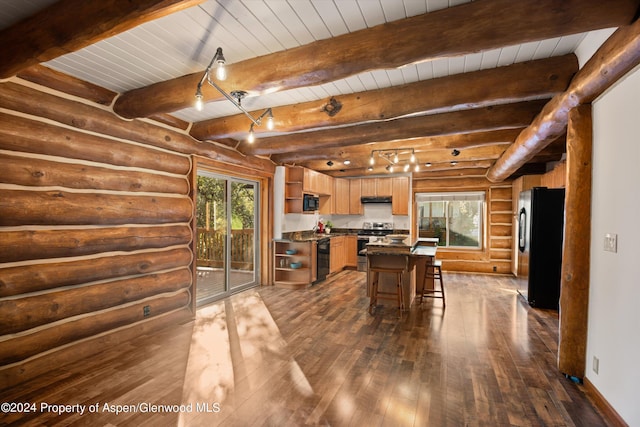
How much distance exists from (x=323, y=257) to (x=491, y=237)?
4505 millimetres

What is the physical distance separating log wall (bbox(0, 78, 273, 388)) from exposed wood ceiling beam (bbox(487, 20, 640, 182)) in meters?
4.35

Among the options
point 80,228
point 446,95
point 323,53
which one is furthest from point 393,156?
point 80,228

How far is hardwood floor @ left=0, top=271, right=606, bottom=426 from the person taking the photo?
2.27 meters

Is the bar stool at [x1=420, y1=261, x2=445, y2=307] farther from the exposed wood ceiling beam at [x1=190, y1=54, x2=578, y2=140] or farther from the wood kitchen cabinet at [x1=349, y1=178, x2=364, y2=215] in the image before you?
the wood kitchen cabinet at [x1=349, y1=178, x2=364, y2=215]

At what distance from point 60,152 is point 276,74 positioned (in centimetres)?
224

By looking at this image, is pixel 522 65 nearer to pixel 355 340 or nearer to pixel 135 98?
pixel 355 340

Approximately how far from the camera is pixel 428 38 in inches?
82.7

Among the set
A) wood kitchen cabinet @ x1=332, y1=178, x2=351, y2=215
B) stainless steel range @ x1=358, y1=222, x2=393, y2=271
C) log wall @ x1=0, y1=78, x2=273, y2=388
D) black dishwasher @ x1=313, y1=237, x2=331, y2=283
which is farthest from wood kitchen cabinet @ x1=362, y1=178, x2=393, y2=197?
log wall @ x1=0, y1=78, x2=273, y2=388

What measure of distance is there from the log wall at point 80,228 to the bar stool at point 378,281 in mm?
2757

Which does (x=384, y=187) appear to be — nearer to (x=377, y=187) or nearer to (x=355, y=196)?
(x=377, y=187)

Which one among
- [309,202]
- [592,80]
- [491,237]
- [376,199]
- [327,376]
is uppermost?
[592,80]

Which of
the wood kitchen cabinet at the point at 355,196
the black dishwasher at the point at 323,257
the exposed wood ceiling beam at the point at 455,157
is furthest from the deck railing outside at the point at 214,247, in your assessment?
the wood kitchen cabinet at the point at 355,196

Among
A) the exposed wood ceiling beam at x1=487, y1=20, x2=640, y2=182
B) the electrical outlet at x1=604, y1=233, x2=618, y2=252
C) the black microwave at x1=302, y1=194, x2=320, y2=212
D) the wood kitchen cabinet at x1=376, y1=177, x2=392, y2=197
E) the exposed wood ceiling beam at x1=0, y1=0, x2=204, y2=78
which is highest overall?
the exposed wood ceiling beam at x1=0, y1=0, x2=204, y2=78

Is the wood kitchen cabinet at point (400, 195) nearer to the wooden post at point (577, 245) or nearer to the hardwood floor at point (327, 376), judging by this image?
the hardwood floor at point (327, 376)
